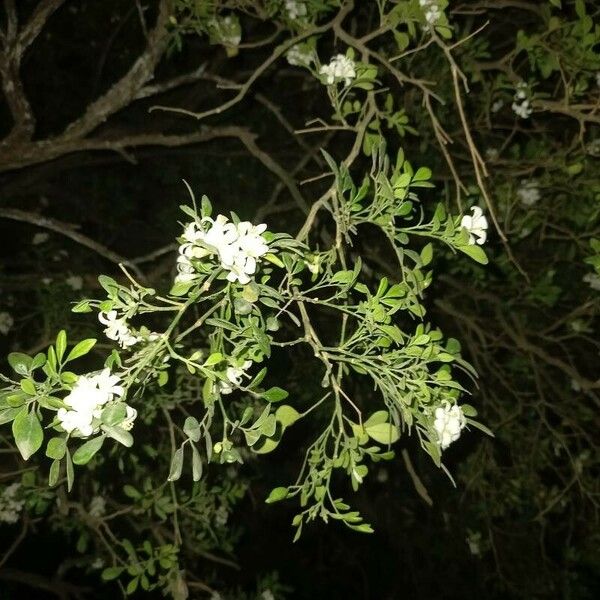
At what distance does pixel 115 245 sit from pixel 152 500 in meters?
3.02

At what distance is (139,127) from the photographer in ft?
14.1

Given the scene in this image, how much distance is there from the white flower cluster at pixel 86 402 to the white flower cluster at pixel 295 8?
2005mm

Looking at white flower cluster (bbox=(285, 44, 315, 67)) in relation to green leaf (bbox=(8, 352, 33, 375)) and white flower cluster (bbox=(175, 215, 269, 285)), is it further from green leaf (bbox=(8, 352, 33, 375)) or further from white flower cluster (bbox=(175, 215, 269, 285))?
green leaf (bbox=(8, 352, 33, 375))

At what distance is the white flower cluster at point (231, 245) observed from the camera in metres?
1.08

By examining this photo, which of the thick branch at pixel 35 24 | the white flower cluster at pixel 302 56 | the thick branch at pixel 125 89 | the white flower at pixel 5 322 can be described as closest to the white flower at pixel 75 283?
the white flower at pixel 5 322

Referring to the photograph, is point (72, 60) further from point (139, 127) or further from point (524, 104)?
point (524, 104)

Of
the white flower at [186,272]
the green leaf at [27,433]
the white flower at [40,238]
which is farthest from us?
the white flower at [40,238]

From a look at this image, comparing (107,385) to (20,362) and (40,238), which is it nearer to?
(20,362)

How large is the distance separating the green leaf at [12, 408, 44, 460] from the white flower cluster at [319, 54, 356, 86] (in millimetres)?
1614

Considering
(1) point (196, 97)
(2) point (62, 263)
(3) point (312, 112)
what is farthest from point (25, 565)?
(3) point (312, 112)

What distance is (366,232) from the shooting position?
3.82 metres

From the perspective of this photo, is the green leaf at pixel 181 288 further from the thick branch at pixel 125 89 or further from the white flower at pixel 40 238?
the white flower at pixel 40 238

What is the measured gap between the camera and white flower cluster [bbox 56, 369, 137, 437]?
967mm

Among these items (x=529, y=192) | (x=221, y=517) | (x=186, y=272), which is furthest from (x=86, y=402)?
(x=529, y=192)
